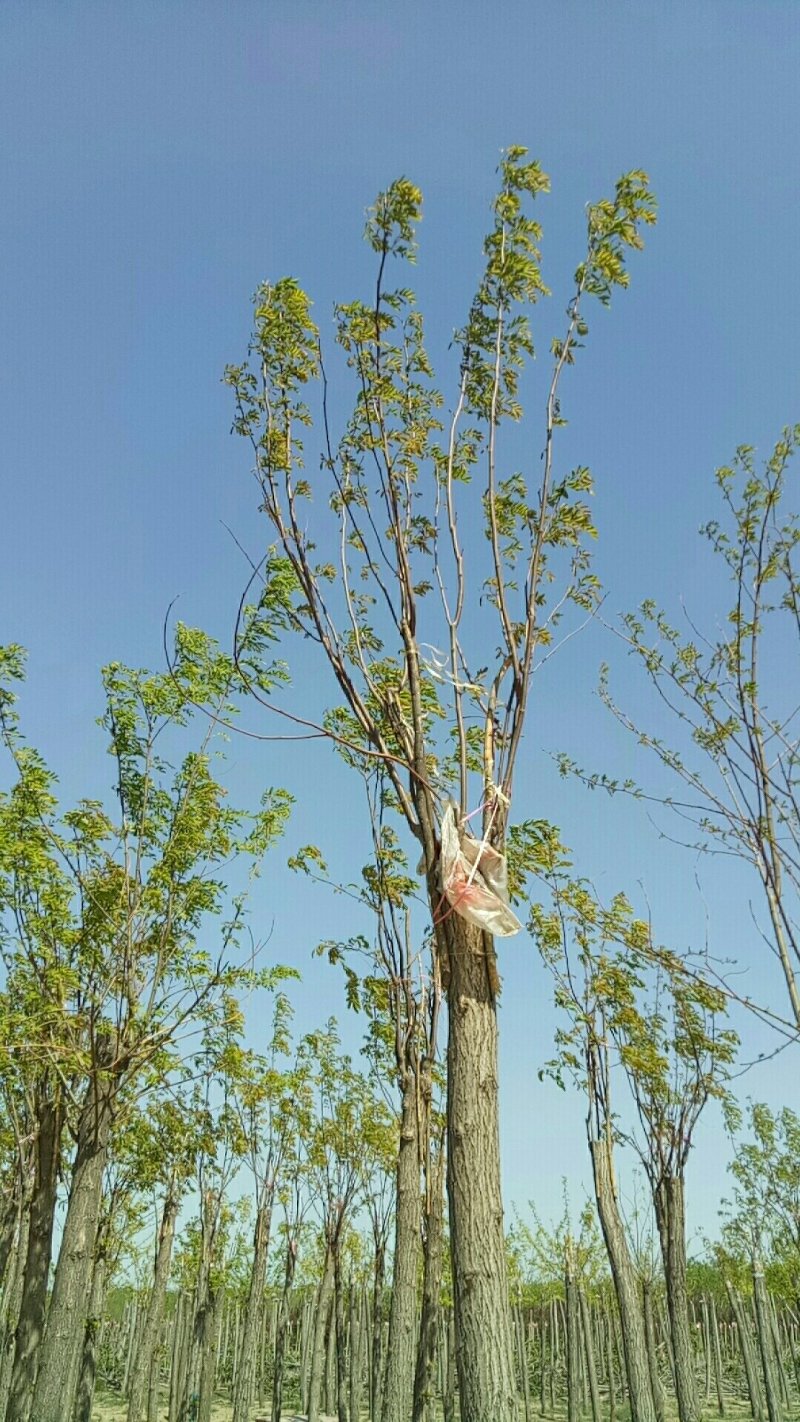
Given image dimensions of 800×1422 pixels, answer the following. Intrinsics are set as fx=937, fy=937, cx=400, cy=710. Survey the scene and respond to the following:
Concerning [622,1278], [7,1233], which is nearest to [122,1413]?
[7,1233]

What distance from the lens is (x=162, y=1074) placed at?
854 cm

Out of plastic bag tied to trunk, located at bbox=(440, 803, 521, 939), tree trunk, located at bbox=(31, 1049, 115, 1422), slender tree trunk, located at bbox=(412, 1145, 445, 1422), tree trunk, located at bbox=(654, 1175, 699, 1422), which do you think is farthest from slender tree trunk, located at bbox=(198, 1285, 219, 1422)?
plastic bag tied to trunk, located at bbox=(440, 803, 521, 939)

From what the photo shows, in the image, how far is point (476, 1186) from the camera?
3.67m

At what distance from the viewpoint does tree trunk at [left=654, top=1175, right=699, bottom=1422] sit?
11.6 m

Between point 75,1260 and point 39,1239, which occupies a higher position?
point 39,1239

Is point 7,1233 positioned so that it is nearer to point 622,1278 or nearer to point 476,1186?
point 622,1278

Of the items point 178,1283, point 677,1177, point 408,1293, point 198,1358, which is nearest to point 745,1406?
point 178,1283

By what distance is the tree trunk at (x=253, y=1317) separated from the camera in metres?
13.9

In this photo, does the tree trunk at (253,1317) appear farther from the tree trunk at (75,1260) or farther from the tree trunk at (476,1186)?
the tree trunk at (476,1186)

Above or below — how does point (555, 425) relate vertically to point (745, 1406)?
above

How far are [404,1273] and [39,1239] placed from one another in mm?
3818

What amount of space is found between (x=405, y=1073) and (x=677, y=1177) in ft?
17.3

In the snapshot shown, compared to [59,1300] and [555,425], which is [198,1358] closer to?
[59,1300]

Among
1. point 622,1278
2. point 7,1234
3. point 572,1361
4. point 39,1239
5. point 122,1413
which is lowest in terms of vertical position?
point 122,1413
